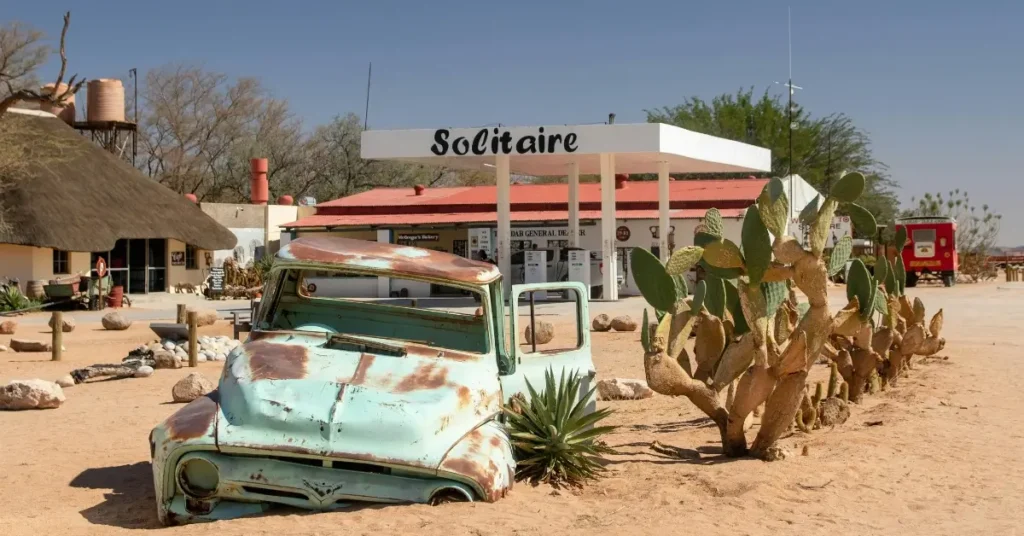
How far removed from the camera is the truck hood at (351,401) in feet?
21.0

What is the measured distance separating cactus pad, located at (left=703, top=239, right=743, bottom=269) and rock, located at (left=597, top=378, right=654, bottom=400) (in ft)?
15.2

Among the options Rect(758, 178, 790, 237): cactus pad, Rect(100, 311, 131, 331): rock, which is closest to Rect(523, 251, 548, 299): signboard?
Rect(100, 311, 131, 331): rock

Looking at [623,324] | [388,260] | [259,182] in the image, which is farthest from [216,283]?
[388,260]

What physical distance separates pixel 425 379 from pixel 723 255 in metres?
2.73

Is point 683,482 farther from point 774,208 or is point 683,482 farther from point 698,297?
point 774,208

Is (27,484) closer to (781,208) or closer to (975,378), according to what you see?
(781,208)

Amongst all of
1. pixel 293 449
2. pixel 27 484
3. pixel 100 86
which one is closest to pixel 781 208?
pixel 293 449

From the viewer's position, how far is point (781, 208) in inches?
334

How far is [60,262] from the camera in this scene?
3744 cm

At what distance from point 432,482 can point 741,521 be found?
1.94 metres

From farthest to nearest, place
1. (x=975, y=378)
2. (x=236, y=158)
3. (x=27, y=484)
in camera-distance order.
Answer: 1. (x=236, y=158)
2. (x=975, y=378)
3. (x=27, y=484)

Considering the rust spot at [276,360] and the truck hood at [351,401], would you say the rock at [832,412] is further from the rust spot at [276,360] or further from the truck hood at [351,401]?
the rust spot at [276,360]

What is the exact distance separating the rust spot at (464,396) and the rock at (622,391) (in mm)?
6100

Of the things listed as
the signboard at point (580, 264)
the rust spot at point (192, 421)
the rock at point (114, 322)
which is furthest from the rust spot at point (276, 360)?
the signboard at point (580, 264)
